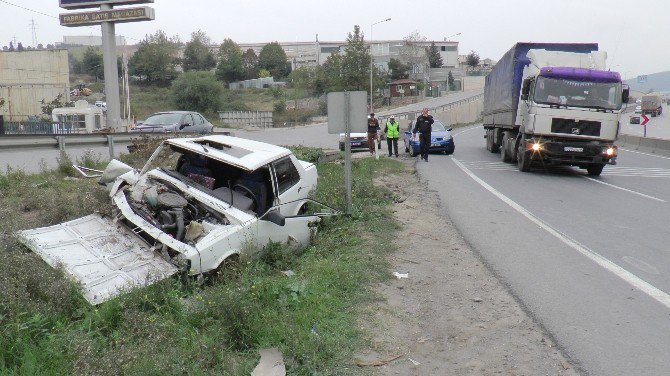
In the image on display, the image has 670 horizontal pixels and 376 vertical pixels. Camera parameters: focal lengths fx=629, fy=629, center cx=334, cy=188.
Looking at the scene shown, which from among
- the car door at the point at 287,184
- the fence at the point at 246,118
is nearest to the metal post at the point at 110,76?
the car door at the point at 287,184

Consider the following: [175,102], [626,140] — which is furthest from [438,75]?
[626,140]

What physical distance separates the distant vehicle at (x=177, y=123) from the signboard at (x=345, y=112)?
41.6 ft

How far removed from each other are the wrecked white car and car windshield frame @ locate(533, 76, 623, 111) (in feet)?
35.3

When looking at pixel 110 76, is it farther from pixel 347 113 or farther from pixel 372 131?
pixel 347 113

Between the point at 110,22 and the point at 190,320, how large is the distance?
27.8 metres

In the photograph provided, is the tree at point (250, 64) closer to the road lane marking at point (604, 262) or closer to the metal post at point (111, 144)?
the metal post at point (111, 144)

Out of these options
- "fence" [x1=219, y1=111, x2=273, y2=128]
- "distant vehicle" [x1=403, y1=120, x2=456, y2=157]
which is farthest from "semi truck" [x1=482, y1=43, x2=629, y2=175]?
"fence" [x1=219, y1=111, x2=273, y2=128]

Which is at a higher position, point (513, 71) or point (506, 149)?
point (513, 71)

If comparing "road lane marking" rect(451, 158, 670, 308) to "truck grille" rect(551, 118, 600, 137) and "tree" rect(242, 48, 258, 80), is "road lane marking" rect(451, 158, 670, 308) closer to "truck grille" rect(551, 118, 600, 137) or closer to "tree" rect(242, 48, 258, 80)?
"truck grille" rect(551, 118, 600, 137)

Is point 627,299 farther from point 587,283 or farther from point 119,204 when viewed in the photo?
point 119,204

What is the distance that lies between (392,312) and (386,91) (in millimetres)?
89915

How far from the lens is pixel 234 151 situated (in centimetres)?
877

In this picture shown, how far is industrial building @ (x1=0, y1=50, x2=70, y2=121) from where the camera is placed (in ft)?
156

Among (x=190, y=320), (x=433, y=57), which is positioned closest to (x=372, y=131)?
(x=190, y=320)
